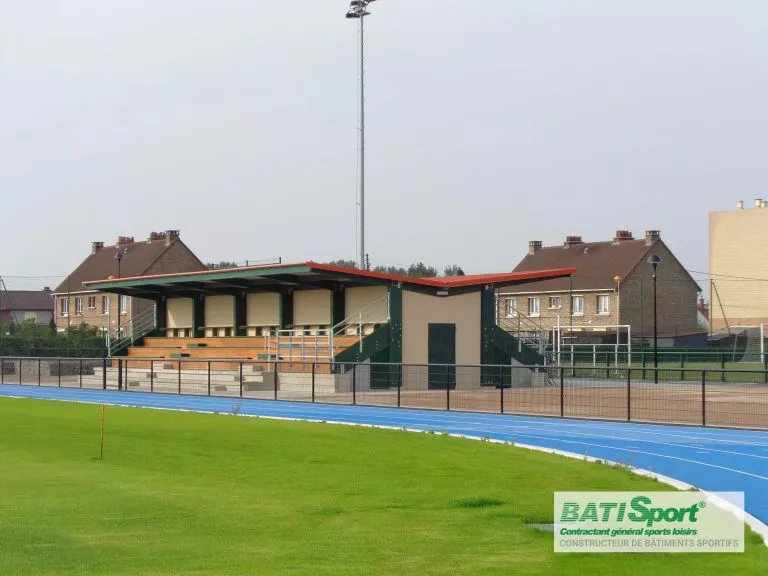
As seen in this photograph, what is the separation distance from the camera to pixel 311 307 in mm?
51188

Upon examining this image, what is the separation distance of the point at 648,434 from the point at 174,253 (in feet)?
229

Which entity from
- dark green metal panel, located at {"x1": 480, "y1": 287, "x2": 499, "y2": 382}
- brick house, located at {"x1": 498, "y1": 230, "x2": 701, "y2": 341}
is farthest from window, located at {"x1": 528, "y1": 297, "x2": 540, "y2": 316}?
dark green metal panel, located at {"x1": 480, "y1": 287, "x2": 499, "y2": 382}

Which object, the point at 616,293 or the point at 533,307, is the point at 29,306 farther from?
the point at 616,293

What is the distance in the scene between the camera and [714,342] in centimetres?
7488

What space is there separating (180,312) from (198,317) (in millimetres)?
1884

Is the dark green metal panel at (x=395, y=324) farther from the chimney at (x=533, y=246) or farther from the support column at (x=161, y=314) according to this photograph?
the chimney at (x=533, y=246)

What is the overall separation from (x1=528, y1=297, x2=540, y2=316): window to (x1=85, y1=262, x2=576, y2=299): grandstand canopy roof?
35.0 m

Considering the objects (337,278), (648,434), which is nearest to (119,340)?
(337,278)

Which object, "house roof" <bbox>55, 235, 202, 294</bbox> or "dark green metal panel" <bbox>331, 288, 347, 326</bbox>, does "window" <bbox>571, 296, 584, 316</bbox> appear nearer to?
"house roof" <bbox>55, 235, 202, 294</bbox>

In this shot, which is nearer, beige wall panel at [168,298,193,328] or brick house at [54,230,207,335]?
beige wall panel at [168,298,193,328]

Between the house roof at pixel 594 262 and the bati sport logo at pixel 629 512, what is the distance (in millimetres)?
67270

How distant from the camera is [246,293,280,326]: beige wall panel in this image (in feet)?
174

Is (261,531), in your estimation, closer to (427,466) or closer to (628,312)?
(427,466)

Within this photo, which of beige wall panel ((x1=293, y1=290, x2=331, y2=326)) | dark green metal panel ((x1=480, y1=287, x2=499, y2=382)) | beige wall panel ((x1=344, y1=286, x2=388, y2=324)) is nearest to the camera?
beige wall panel ((x1=344, y1=286, x2=388, y2=324))
